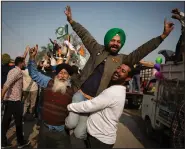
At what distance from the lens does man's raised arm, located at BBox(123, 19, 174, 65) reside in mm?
2850

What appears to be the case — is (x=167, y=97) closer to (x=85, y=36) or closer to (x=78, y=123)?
(x=85, y=36)

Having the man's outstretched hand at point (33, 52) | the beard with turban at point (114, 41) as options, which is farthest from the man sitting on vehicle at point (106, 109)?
the man's outstretched hand at point (33, 52)

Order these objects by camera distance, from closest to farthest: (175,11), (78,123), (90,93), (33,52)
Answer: (78,123), (90,93), (33,52), (175,11)

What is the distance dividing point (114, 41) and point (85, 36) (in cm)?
37

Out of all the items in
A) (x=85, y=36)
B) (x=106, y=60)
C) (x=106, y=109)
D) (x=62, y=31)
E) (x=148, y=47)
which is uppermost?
(x=62, y=31)

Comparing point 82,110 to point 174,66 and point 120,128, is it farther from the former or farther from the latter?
point 120,128

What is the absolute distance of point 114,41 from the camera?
282cm

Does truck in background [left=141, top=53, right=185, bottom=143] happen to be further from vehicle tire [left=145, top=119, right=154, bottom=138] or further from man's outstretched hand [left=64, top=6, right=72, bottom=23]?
man's outstretched hand [left=64, top=6, right=72, bottom=23]

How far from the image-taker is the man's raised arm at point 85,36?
117 inches

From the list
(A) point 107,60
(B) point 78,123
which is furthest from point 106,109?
(A) point 107,60

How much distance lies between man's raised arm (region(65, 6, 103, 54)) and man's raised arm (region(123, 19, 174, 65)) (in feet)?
1.19

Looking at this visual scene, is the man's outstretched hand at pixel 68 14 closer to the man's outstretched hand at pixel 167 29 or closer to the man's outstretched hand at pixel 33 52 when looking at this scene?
the man's outstretched hand at pixel 33 52

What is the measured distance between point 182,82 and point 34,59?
2.72m

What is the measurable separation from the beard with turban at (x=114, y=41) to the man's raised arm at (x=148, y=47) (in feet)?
0.52
